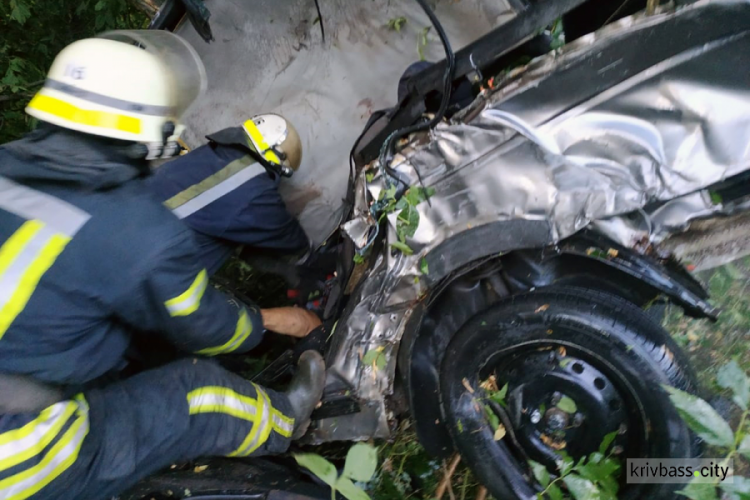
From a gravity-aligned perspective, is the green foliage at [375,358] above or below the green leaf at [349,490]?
above

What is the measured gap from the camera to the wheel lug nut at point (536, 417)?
1.61 meters

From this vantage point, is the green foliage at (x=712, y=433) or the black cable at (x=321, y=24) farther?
the black cable at (x=321, y=24)

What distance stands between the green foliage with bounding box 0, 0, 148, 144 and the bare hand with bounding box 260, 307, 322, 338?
2520mm

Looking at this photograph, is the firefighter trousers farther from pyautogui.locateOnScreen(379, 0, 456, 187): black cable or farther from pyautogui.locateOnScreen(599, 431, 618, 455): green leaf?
pyautogui.locateOnScreen(599, 431, 618, 455): green leaf

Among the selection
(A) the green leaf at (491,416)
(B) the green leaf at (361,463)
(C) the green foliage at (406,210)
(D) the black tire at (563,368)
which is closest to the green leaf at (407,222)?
(C) the green foliage at (406,210)

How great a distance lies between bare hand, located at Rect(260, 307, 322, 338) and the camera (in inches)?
94.3

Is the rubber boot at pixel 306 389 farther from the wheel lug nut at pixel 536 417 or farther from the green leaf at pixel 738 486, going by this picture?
the green leaf at pixel 738 486

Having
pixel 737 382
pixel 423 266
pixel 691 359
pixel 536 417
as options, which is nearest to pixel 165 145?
pixel 423 266

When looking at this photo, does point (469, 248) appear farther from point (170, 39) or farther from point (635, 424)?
point (170, 39)

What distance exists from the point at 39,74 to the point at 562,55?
12.9 feet

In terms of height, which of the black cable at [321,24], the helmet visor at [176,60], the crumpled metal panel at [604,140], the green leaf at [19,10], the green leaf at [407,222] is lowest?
the green leaf at [407,222]

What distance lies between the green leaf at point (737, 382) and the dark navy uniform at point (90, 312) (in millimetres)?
1494

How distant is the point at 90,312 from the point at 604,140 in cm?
151

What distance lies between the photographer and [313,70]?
2449mm
